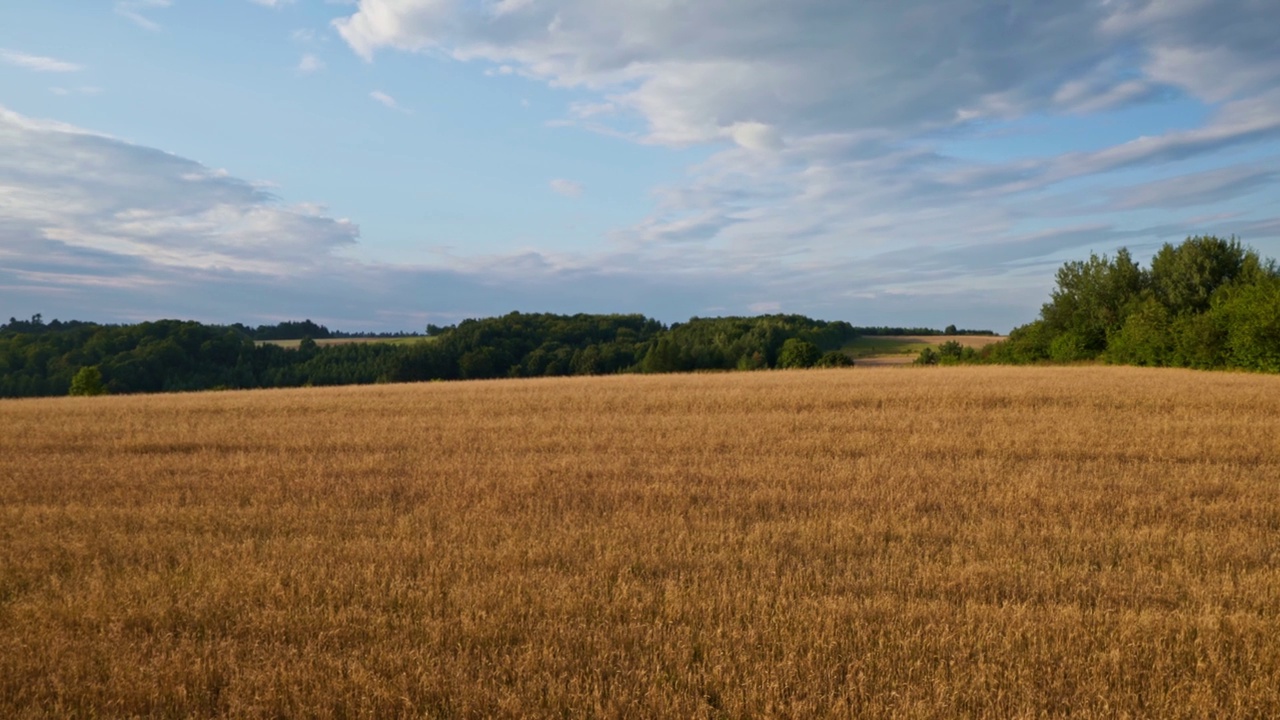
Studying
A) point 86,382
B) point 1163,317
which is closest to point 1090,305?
point 1163,317

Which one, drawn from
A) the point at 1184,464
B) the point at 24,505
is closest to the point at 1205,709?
the point at 1184,464

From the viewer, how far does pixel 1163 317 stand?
2094 inches

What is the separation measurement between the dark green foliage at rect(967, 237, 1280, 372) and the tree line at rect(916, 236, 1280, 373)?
0.07m

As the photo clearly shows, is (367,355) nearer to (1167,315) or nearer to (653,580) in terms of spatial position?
(1167,315)

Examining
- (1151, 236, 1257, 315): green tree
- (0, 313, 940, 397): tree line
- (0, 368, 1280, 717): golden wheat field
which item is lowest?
(0, 368, 1280, 717): golden wheat field

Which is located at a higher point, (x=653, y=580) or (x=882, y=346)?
(x=882, y=346)

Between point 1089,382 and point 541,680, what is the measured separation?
101ft

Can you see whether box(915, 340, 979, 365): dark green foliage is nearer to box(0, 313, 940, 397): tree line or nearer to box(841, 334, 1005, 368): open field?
box(841, 334, 1005, 368): open field

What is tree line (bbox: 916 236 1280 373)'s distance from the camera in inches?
1689

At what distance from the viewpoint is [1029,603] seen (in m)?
6.48

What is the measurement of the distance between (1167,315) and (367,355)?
7328cm

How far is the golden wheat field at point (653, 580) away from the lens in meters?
5.05

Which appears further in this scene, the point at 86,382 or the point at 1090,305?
the point at 1090,305

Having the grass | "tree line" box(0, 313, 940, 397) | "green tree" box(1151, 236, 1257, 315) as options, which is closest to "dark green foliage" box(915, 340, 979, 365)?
the grass
